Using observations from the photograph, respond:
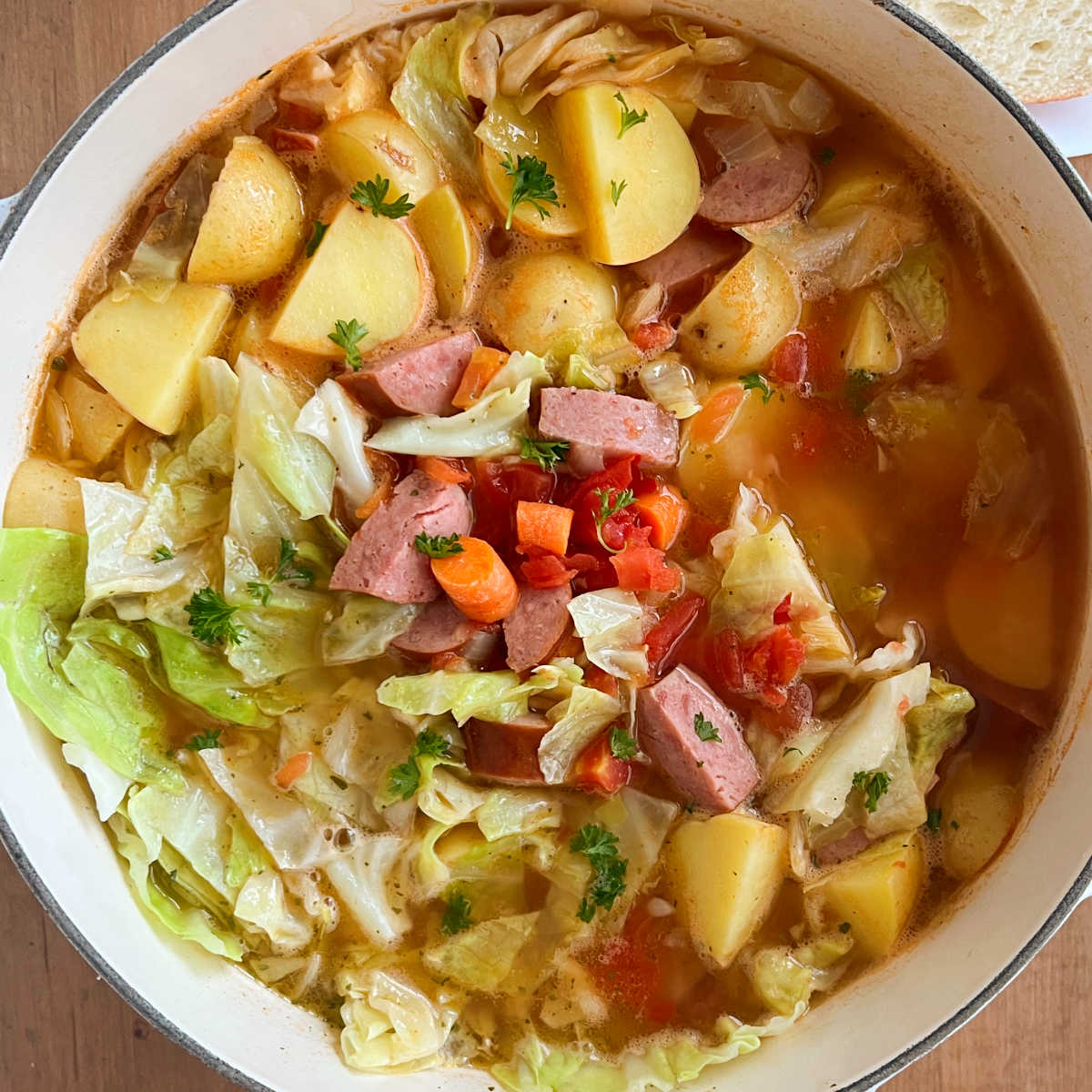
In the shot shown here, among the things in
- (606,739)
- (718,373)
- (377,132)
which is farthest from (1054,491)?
(377,132)

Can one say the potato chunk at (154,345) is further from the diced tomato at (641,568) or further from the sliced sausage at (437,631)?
the diced tomato at (641,568)

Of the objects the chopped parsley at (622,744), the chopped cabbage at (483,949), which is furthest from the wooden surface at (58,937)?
the chopped parsley at (622,744)

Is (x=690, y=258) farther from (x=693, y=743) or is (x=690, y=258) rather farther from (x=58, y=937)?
(x=58, y=937)

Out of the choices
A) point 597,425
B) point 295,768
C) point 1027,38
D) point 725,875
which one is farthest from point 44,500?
point 1027,38

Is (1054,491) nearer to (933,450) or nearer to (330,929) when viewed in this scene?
(933,450)

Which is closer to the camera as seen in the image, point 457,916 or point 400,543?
point 400,543
